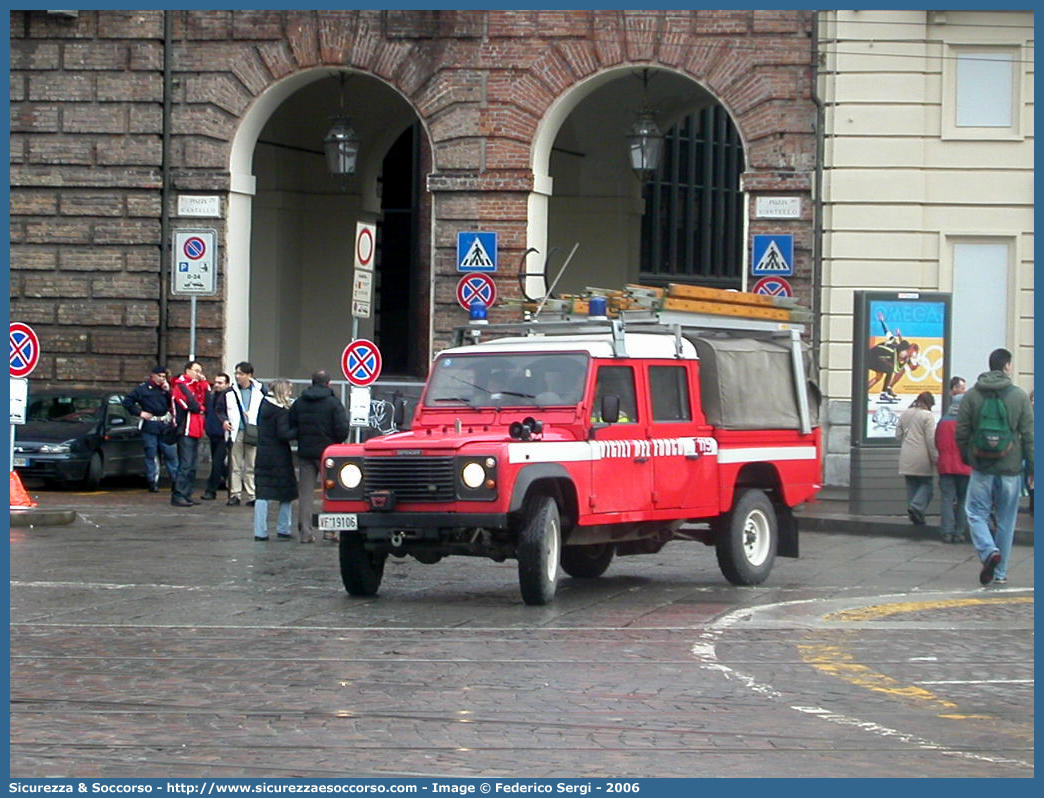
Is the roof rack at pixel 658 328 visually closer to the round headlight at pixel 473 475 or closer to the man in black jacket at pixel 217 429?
the round headlight at pixel 473 475

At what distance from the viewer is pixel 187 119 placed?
2880cm

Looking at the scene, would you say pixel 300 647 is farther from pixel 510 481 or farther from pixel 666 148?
pixel 666 148

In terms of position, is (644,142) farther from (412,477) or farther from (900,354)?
(412,477)

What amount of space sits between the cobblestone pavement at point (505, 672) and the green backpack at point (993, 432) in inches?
46.5

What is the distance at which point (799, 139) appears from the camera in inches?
1070

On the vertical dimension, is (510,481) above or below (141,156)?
below

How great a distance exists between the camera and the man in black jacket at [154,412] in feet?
79.3

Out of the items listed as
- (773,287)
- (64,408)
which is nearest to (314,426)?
(64,408)

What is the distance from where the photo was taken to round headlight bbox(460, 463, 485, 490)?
1302 cm

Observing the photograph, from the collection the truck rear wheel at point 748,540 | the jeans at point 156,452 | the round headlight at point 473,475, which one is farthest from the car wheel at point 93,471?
the round headlight at point 473,475

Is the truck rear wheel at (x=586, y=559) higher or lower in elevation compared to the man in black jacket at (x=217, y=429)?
lower

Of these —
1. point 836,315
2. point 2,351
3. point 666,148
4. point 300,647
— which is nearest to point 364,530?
point 300,647
